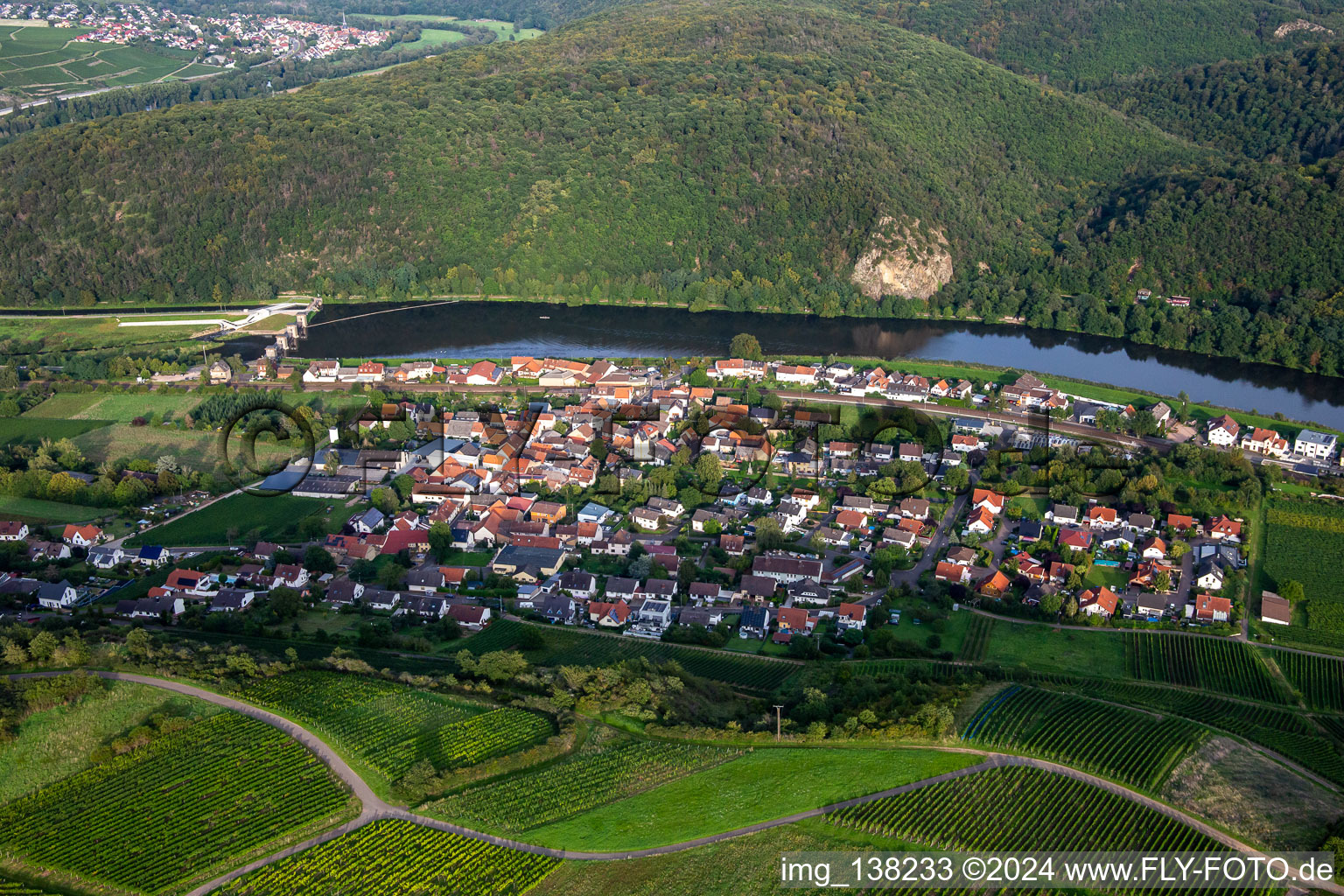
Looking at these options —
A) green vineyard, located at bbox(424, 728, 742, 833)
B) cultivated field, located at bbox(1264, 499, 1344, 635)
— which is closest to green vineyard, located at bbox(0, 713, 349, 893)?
green vineyard, located at bbox(424, 728, 742, 833)

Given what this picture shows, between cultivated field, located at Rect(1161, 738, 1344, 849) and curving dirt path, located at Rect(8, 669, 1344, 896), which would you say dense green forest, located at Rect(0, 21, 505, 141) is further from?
cultivated field, located at Rect(1161, 738, 1344, 849)

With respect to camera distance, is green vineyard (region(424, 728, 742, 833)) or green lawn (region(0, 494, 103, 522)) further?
green lawn (region(0, 494, 103, 522))

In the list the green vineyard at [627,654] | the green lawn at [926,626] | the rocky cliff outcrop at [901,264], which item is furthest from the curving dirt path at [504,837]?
the rocky cliff outcrop at [901,264]

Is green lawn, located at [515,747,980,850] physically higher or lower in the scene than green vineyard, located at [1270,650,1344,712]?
higher

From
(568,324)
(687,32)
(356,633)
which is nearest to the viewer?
(356,633)

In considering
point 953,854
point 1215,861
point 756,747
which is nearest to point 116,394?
point 756,747

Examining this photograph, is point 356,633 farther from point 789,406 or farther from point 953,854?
point 789,406

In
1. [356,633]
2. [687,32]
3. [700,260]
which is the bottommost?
[356,633]
